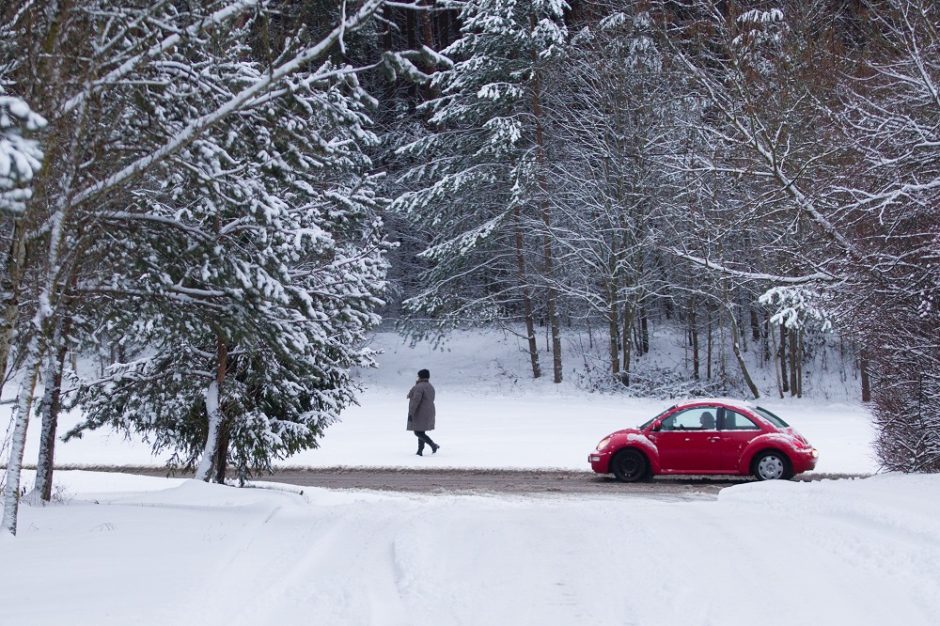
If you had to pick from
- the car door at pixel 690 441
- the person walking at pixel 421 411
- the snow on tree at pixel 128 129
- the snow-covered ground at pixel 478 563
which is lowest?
the snow-covered ground at pixel 478 563

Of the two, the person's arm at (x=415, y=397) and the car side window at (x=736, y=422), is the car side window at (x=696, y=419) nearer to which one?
the car side window at (x=736, y=422)

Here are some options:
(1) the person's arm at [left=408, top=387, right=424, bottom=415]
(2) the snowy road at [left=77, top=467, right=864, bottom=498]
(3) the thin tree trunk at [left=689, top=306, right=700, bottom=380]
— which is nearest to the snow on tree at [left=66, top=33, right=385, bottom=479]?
(2) the snowy road at [left=77, top=467, right=864, bottom=498]

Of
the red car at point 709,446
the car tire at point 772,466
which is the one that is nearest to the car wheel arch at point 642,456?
the red car at point 709,446

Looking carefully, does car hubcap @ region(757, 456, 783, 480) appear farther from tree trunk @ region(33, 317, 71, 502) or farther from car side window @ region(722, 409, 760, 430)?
tree trunk @ region(33, 317, 71, 502)

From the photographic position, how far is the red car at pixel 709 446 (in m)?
16.8

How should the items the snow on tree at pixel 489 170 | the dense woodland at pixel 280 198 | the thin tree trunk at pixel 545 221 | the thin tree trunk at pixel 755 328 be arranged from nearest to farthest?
the dense woodland at pixel 280 198 → the snow on tree at pixel 489 170 → the thin tree trunk at pixel 545 221 → the thin tree trunk at pixel 755 328

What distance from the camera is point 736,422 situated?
56.2 ft

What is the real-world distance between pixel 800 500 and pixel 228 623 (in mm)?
7169

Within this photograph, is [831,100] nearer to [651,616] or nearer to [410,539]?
[410,539]

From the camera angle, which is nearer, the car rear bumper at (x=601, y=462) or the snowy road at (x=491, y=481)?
the snowy road at (x=491, y=481)

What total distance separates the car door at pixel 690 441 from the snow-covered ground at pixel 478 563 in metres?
5.88

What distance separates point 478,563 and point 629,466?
10186 millimetres

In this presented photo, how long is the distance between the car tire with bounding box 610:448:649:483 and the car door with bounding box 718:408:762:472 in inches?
A: 56.1

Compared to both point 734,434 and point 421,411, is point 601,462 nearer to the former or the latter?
point 734,434
